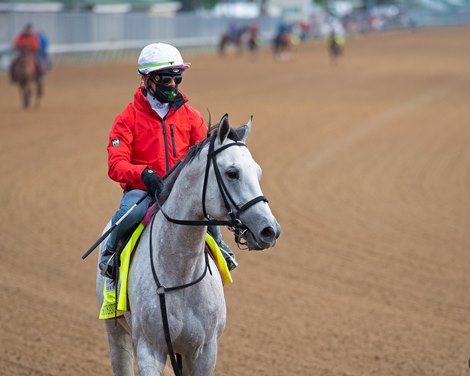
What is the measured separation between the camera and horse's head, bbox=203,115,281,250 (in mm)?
5008

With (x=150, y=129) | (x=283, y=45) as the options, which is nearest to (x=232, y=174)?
(x=150, y=129)

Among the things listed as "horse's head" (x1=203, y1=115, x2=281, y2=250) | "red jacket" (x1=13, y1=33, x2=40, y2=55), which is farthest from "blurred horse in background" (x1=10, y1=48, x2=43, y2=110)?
"horse's head" (x1=203, y1=115, x2=281, y2=250)

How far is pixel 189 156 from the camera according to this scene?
556 centimetres

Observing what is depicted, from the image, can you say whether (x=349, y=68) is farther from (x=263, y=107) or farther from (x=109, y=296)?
(x=109, y=296)

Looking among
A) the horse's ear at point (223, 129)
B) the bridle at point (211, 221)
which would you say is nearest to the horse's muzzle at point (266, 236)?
the bridle at point (211, 221)

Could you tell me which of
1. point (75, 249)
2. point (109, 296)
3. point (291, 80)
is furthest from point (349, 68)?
point (109, 296)

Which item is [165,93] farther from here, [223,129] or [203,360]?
[203,360]

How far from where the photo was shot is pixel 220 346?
8758mm

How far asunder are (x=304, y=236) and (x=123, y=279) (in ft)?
24.1

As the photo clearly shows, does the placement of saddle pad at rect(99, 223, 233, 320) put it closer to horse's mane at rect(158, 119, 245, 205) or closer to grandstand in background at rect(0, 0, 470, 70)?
horse's mane at rect(158, 119, 245, 205)

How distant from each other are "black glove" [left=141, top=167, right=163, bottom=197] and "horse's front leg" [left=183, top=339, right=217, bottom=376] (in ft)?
3.15

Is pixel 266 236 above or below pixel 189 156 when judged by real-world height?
below

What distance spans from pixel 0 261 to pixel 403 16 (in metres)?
80.2

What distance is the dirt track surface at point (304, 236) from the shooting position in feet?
28.5
